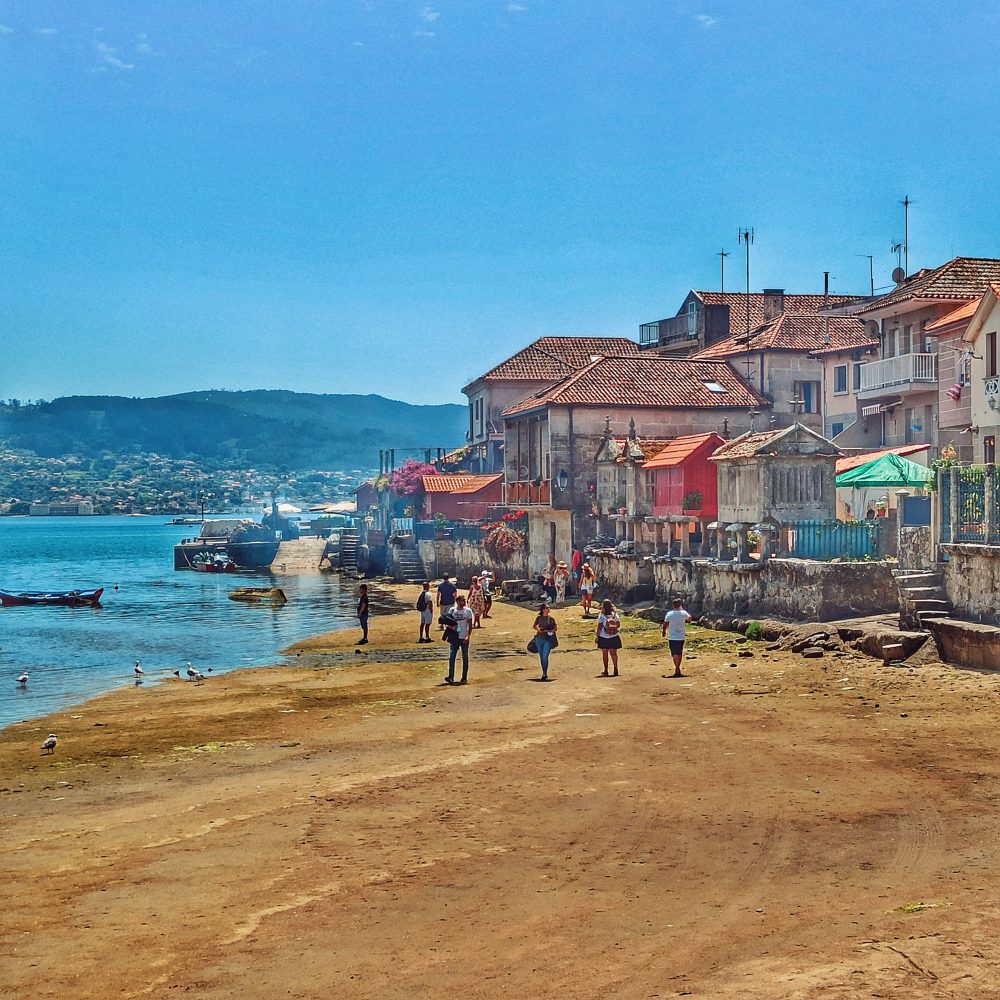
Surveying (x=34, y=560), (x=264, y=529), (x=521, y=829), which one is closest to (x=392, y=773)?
(x=521, y=829)

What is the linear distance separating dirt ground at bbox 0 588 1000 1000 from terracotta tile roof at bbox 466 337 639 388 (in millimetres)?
47326

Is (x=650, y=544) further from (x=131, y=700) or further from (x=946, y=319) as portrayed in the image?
(x=131, y=700)

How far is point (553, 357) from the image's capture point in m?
70.8

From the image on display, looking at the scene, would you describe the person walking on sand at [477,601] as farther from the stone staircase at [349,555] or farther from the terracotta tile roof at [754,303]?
the stone staircase at [349,555]

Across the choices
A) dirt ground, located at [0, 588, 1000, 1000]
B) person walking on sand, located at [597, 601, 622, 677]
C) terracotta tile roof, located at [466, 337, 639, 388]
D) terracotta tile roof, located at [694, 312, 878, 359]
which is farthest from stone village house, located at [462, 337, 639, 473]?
dirt ground, located at [0, 588, 1000, 1000]

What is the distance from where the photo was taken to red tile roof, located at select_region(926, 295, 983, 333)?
119ft

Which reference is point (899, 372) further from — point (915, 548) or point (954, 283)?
point (915, 548)

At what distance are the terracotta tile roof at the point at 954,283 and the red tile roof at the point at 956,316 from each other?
30.9 inches

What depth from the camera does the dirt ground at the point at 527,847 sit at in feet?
29.5

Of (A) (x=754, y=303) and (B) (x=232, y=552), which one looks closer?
(A) (x=754, y=303)

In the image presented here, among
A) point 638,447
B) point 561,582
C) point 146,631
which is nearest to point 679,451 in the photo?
point 638,447

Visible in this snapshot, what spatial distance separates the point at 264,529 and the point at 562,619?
7811cm

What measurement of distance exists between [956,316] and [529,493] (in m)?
19.3

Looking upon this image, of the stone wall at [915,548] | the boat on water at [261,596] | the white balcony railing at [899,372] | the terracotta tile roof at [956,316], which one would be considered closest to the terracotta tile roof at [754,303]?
the white balcony railing at [899,372]
